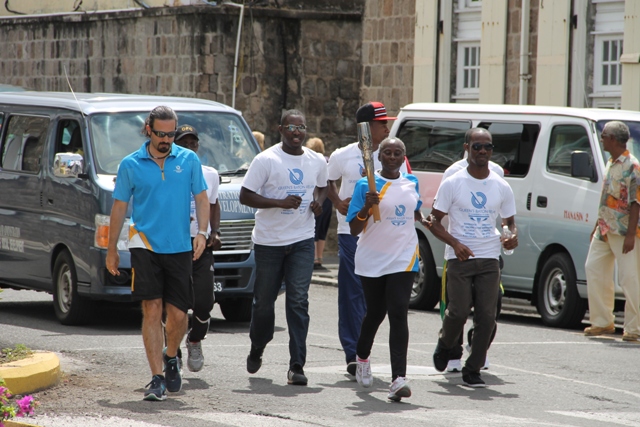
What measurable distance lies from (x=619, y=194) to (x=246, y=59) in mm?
11977

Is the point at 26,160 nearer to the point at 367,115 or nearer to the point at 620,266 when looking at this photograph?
the point at 367,115

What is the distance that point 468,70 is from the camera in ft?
68.4

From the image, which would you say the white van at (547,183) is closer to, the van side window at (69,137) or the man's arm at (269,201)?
the van side window at (69,137)

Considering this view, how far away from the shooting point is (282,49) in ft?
77.9

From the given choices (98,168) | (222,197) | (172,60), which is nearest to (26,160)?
(98,168)

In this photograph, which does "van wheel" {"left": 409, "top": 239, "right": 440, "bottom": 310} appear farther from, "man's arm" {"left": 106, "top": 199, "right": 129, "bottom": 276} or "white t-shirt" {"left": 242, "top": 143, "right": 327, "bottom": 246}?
"man's arm" {"left": 106, "top": 199, "right": 129, "bottom": 276}

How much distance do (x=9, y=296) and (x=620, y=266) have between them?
267 inches

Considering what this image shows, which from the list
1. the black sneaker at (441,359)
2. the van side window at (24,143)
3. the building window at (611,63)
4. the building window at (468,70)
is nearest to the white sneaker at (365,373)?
the black sneaker at (441,359)

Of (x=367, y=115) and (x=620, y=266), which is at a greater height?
(x=367, y=115)

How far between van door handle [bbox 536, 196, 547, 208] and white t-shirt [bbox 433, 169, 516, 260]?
426cm

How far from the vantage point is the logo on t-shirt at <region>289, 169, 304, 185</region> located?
9.22 meters

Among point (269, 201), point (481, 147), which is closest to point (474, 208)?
point (481, 147)

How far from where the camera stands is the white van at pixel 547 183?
13203 millimetres

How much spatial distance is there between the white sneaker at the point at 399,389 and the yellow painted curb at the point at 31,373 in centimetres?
220
